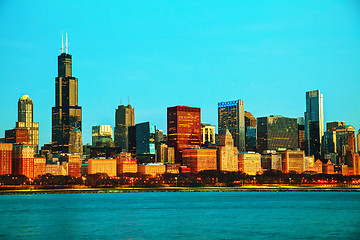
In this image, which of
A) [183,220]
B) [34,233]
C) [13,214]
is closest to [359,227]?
[183,220]

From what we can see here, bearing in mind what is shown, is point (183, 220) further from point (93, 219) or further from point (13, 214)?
point (13, 214)

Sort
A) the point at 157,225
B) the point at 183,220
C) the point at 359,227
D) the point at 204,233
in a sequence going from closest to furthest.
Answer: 1. the point at 204,233
2. the point at 359,227
3. the point at 157,225
4. the point at 183,220

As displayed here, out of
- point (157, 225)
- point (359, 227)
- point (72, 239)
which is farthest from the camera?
point (157, 225)

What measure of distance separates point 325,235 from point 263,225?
1789 cm

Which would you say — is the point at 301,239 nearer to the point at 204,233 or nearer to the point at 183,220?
the point at 204,233

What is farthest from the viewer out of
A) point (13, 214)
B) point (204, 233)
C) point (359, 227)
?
point (13, 214)

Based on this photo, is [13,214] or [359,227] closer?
[359,227]

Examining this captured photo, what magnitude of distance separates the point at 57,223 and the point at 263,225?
121ft

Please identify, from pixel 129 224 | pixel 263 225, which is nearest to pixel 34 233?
pixel 129 224

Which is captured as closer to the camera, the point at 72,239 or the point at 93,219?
the point at 72,239

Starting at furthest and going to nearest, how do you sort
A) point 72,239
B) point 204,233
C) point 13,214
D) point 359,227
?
point 13,214
point 359,227
point 204,233
point 72,239

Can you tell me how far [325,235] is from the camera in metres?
92.4

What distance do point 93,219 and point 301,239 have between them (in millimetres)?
49420

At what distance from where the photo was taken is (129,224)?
112 metres
